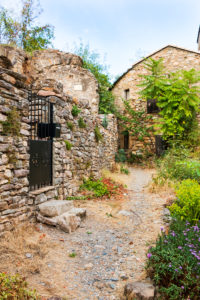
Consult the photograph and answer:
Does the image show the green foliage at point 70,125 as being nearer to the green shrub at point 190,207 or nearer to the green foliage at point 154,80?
the green shrub at point 190,207

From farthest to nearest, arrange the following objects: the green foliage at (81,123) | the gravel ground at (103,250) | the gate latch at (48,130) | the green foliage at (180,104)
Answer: the green foliage at (180,104) < the green foliage at (81,123) < the gate latch at (48,130) < the gravel ground at (103,250)

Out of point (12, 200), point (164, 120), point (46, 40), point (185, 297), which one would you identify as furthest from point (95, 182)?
point (46, 40)

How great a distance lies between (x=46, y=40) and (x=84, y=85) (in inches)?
258

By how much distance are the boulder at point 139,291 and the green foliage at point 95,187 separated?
12.6 feet

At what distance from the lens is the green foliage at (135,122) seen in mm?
13628

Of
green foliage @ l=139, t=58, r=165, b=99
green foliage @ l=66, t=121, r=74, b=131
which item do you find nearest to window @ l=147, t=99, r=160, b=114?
green foliage @ l=139, t=58, r=165, b=99

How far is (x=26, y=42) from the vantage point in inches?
518

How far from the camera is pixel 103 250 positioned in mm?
3533

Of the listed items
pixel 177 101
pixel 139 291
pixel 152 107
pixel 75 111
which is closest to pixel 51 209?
pixel 139 291

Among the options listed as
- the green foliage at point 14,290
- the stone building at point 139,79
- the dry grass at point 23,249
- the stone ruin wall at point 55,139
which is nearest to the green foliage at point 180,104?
the stone building at point 139,79

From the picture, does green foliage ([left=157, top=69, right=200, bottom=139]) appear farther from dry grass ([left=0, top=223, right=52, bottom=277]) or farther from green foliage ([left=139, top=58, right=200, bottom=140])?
dry grass ([left=0, top=223, right=52, bottom=277])

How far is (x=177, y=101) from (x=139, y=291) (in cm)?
1092

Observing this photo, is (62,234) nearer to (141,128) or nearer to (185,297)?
(185,297)

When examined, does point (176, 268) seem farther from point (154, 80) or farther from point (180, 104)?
point (154, 80)
